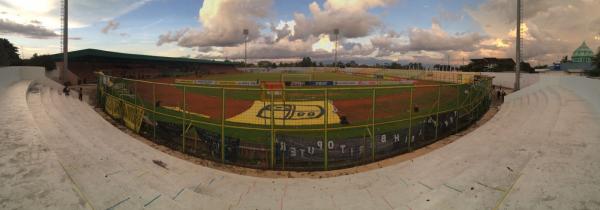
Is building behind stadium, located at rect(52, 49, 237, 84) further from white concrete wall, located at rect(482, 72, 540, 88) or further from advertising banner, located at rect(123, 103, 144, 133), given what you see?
white concrete wall, located at rect(482, 72, 540, 88)

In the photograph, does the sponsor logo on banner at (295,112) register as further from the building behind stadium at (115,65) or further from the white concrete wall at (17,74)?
the building behind stadium at (115,65)

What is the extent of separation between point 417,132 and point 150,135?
11669mm

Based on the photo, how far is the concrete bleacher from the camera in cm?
483

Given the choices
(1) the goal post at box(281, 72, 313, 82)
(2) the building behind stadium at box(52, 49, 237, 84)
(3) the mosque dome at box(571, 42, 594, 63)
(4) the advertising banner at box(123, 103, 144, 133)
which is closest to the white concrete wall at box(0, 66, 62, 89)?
(2) the building behind stadium at box(52, 49, 237, 84)

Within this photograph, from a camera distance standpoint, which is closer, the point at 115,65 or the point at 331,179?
the point at 331,179

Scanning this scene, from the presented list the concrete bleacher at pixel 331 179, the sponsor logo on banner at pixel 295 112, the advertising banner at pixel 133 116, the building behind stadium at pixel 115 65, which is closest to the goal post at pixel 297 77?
the building behind stadium at pixel 115 65

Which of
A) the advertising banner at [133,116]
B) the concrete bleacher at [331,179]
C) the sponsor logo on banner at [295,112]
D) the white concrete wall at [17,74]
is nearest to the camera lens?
the concrete bleacher at [331,179]

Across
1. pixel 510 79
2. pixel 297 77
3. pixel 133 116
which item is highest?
pixel 297 77

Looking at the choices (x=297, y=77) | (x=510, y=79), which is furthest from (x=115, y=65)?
(x=510, y=79)

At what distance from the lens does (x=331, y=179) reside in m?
7.88

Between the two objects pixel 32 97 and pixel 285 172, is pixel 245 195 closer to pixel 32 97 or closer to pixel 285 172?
pixel 285 172

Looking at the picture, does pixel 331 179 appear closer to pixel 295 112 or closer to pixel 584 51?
pixel 295 112

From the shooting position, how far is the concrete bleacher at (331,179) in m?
4.83

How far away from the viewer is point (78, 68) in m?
43.9
